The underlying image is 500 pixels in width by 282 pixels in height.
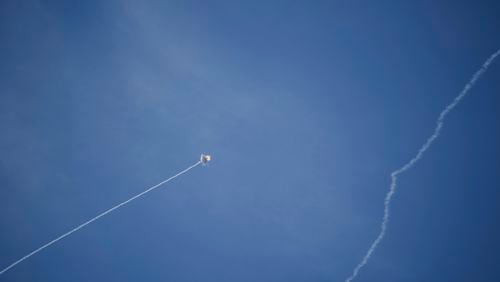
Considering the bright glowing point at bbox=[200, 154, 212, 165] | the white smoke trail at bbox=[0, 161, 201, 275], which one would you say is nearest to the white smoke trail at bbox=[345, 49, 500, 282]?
the bright glowing point at bbox=[200, 154, 212, 165]

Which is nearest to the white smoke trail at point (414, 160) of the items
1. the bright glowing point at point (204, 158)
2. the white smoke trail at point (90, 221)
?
the bright glowing point at point (204, 158)

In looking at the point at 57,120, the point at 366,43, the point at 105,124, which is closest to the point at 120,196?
the point at 105,124

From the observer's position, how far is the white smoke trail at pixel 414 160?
8.59 feet

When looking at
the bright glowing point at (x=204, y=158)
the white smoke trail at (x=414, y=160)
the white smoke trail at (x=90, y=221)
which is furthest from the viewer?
the white smoke trail at (x=90, y=221)

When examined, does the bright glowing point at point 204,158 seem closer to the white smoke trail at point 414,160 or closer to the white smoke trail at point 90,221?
the white smoke trail at point 90,221

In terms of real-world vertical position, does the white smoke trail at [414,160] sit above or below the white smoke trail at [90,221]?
below

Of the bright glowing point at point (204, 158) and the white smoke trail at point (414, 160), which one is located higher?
the bright glowing point at point (204, 158)

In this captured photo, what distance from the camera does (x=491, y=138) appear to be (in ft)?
9.05

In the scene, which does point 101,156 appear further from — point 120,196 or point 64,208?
point 64,208

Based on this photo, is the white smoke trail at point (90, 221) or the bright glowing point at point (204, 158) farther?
the white smoke trail at point (90, 221)

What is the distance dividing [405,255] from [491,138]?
1.28 m

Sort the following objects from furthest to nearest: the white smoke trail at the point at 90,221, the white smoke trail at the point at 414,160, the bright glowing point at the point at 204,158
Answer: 1. the white smoke trail at the point at 90,221
2. the bright glowing point at the point at 204,158
3. the white smoke trail at the point at 414,160

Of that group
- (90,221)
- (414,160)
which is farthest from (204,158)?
(414,160)

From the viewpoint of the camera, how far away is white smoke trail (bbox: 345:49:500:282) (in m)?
2.62
